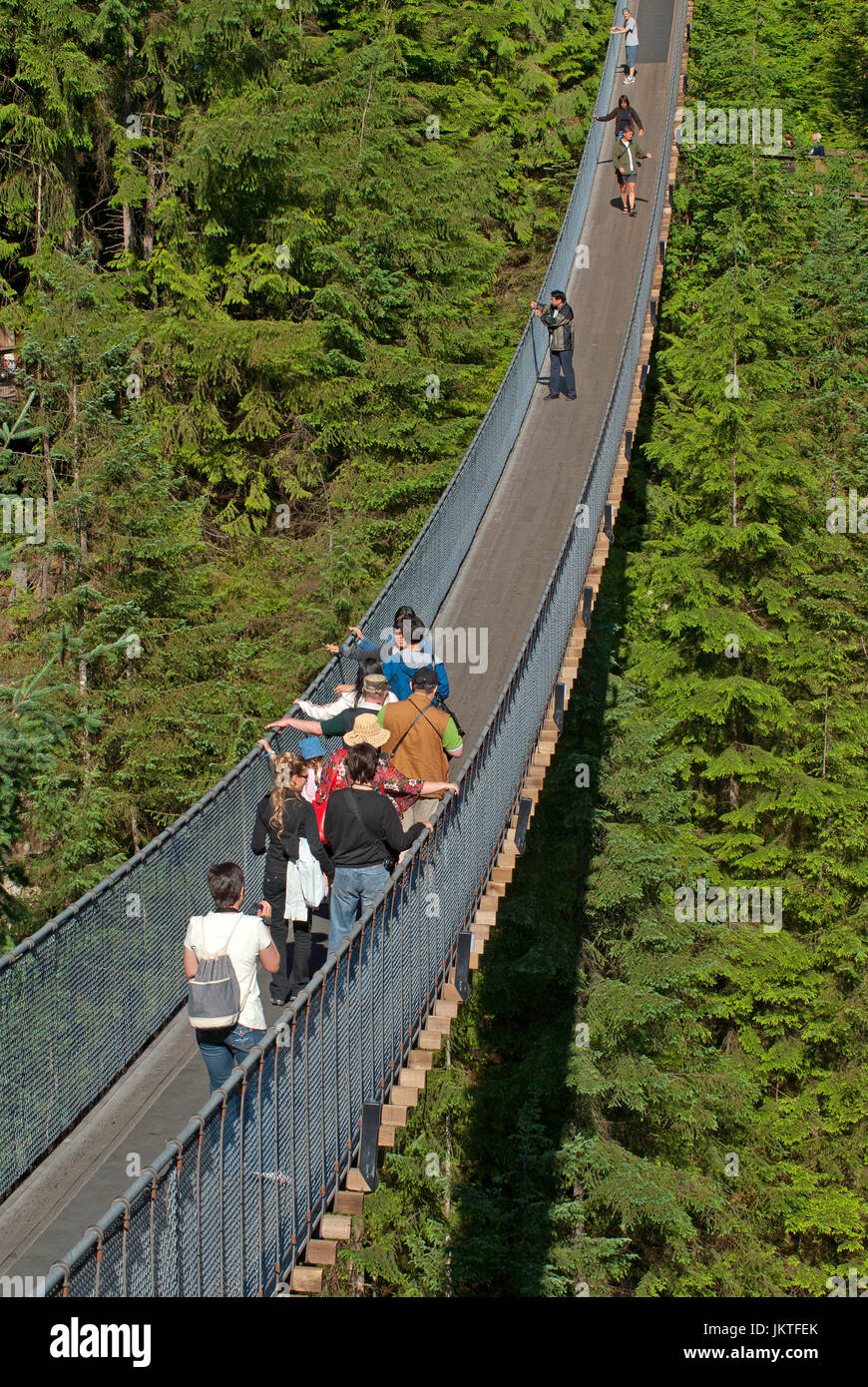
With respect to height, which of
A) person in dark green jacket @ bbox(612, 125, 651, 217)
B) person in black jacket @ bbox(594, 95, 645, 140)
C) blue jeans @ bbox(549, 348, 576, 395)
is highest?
person in black jacket @ bbox(594, 95, 645, 140)

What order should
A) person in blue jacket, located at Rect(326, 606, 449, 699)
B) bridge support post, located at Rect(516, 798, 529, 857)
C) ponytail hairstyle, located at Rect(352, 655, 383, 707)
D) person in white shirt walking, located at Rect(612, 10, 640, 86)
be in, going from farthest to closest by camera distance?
person in white shirt walking, located at Rect(612, 10, 640, 86), bridge support post, located at Rect(516, 798, 529, 857), person in blue jacket, located at Rect(326, 606, 449, 699), ponytail hairstyle, located at Rect(352, 655, 383, 707)

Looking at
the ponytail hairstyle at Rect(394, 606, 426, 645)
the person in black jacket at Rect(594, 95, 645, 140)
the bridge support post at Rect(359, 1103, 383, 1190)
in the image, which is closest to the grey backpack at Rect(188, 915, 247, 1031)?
the bridge support post at Rect(359, 1103, 383, 1190)

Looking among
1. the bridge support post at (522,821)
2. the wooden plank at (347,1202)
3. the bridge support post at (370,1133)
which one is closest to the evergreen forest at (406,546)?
the bridge support post at (522,821)

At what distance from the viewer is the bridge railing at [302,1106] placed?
159 inches

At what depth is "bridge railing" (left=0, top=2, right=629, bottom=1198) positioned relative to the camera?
5789 millimetres

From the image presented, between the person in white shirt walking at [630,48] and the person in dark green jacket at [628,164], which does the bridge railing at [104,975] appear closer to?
the person in dark green jacket at [628,164]

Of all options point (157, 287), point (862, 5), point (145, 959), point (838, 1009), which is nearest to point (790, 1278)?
point (838, 1009)

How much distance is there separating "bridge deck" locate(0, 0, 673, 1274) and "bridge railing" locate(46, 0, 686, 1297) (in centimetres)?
73

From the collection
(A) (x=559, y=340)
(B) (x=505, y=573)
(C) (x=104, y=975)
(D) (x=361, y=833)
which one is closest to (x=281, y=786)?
(D) (x=361, y=833)

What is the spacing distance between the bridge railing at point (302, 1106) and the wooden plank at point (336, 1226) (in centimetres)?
5

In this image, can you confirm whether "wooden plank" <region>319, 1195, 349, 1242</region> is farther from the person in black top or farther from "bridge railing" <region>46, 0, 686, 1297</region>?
the person in black top

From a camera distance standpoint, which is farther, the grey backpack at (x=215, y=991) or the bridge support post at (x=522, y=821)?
the bridge support post at (x=522, y=821)

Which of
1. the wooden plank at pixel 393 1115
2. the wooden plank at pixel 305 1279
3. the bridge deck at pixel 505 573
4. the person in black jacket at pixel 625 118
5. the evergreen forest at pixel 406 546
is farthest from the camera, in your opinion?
the person in black jacket at pixel 625 118

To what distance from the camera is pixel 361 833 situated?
245 inches
